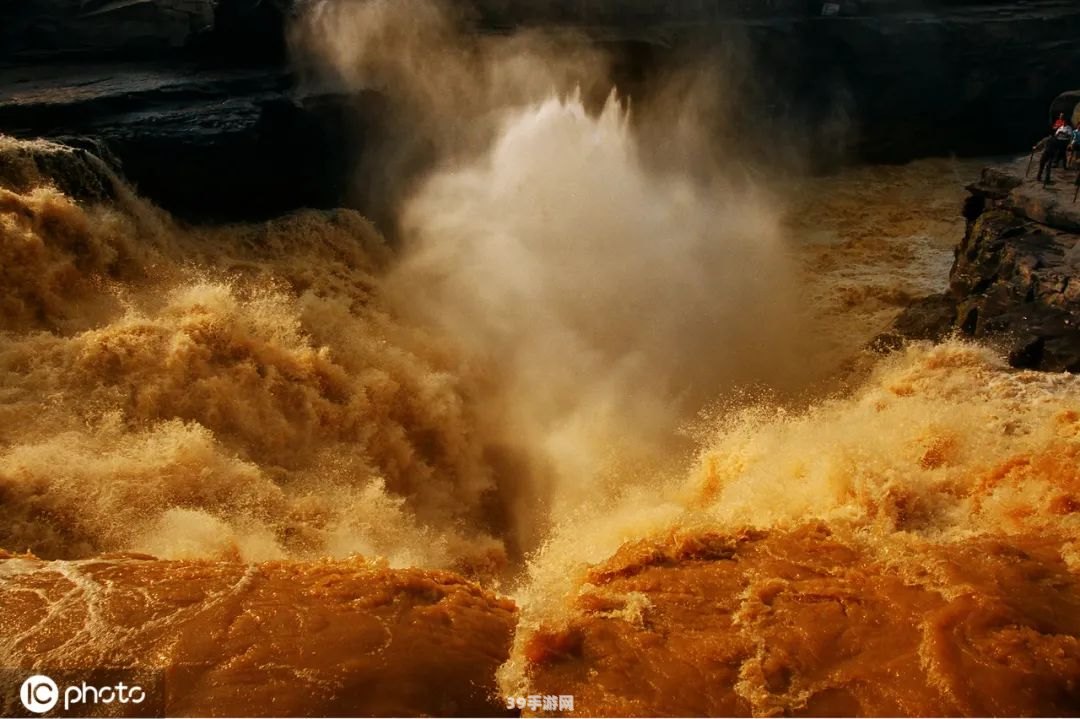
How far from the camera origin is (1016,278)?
387 inches

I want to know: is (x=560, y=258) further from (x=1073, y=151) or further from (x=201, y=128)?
(x=1073, y=151)

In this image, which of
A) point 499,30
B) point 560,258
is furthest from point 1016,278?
point 499,30

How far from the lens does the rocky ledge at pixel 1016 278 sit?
9.09 meters

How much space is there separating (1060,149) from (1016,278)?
2.74 metres

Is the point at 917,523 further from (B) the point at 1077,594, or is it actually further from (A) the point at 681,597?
(A) the point at 681,597

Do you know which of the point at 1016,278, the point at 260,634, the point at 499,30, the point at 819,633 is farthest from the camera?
the point at 499,30

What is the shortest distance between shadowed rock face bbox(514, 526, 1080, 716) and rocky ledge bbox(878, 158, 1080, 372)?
158 inches

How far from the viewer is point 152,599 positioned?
5145 mm

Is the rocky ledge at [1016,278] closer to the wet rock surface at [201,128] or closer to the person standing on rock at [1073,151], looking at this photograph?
the person standing on rock at [1073,151]

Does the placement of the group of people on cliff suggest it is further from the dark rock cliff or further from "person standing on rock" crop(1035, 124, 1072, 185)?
the dark rock cliff

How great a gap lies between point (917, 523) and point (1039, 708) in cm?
223

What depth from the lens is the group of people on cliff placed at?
423 inches

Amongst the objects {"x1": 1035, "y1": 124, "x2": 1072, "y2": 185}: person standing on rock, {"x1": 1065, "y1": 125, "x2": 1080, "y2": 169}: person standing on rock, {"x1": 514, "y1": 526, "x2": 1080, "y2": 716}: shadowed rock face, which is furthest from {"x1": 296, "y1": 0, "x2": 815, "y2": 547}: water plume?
{"x1": 1065, "y1": 125, "x2": 1080, "y2": 169}: person standing on rock

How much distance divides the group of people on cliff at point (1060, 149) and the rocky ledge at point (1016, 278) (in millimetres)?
170
